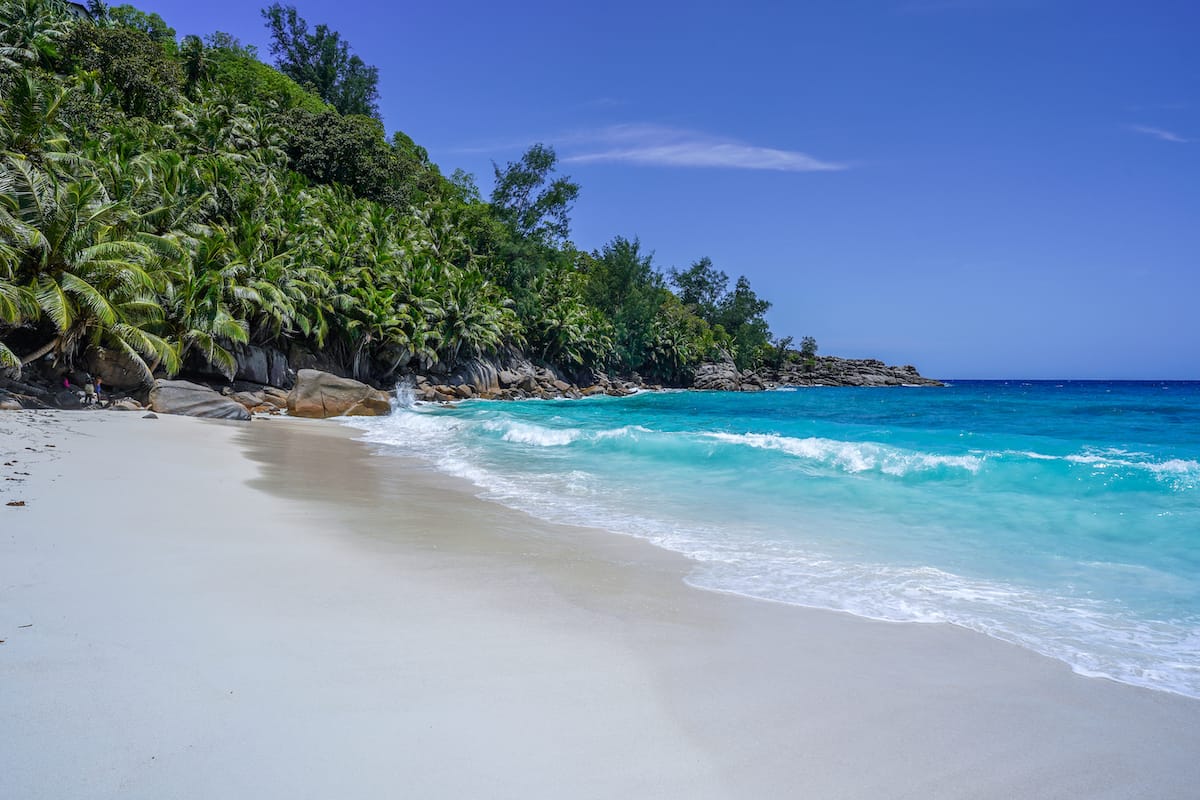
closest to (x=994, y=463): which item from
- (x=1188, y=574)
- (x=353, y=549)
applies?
(x=1188, y=574)

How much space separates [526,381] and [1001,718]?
157 ft

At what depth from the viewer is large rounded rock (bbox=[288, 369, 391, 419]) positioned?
25.3m

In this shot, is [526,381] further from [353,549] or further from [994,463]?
[353,549]

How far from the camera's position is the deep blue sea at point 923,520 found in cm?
534

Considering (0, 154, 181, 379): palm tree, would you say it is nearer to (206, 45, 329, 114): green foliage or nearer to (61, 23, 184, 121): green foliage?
(61, 23, 184, 121): green foliage

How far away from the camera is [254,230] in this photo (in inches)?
1168

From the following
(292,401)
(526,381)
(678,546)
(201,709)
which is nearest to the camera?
(201,709)

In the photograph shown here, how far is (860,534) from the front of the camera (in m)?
8.19

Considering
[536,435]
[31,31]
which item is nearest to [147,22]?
[31,31]

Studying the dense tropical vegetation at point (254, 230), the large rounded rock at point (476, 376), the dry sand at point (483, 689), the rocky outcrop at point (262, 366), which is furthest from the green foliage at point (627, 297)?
the dry sand at point (483, 689)

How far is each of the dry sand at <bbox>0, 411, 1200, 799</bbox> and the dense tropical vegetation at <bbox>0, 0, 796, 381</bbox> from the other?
15.3 m

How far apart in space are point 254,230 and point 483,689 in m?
31.7

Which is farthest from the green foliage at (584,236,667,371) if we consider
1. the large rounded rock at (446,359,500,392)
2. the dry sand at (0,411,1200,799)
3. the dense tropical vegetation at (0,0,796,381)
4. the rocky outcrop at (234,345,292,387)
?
the dry sand at (0,411,1200,799)

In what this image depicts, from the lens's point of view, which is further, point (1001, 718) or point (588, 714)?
point (1001, 718)
